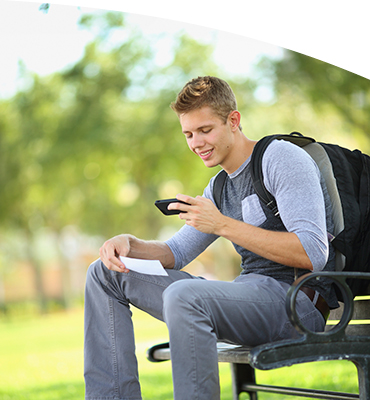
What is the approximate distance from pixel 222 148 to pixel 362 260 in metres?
0.79

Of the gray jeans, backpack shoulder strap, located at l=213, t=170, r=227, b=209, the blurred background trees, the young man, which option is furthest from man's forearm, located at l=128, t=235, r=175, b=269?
the blurred background trees

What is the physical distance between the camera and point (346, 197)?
89.0 inches

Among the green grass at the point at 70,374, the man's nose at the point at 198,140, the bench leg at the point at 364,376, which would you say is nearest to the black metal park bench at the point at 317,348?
the bench leg at the point at 364,376

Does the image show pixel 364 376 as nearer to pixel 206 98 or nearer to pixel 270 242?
pixel 270 242

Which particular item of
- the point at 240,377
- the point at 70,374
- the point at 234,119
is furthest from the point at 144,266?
the point at 70,374

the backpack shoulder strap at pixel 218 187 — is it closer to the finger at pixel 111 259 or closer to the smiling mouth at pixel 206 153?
the smiling mouth at pixel 206 153

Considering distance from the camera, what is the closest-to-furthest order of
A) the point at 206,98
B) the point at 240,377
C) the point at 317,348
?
the point at 317,348 < the point at 206,98 < the point at 240,377

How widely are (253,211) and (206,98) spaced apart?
561 mm

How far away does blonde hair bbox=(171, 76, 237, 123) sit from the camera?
8.14ft

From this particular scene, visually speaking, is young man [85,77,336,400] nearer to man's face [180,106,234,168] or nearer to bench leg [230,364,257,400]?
man's face [180,106,234,168]

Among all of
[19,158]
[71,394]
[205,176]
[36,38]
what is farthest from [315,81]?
[71,394]

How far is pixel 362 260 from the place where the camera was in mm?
2266

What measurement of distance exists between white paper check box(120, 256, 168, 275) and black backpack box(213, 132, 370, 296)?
1.82 ft

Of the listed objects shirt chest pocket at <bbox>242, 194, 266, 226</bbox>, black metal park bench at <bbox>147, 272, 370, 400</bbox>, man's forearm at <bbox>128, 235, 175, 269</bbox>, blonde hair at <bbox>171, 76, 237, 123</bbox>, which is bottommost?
black metal park bench at <bbox>147, 272, 370, 400</bbox>
